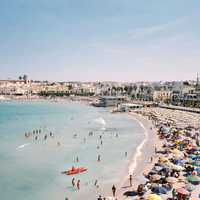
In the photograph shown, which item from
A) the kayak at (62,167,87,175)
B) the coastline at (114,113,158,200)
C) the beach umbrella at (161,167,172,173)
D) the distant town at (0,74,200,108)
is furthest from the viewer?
the distant town at (0,74,200,108)

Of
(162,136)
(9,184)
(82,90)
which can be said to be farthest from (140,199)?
(82,90)

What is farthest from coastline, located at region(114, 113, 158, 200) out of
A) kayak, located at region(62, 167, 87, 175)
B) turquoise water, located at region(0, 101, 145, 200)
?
kayak, located at region(62, 167, 87, 175)

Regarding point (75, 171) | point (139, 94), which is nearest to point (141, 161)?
point (75, 171)

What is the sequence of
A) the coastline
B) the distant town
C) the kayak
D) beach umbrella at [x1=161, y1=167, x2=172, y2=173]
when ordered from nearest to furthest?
1. the coastline
2. beach umbrella at [x1=161, y1=167, x2=172, y2=173]
3. the kayak
4. the distant town

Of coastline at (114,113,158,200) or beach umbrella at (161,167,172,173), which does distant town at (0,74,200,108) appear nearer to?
coastline at (114,113,158,200)

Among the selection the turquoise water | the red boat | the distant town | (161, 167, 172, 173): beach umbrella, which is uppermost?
the distant town

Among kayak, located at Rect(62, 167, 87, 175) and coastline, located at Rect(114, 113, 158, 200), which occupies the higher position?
coastline, located at Rect(114, 113, 158, 200)

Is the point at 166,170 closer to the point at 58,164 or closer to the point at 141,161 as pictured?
the point at 141,161

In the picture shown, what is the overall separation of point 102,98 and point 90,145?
59.2 m

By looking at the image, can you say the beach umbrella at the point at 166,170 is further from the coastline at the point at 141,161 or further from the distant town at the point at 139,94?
the distant town at the point at 139,94

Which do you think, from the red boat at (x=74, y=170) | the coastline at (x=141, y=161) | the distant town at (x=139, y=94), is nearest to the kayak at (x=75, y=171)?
the red boat at (x=74, y=170)

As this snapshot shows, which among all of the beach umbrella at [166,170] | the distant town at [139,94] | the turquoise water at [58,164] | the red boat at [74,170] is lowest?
the turquoise water at [58,164]

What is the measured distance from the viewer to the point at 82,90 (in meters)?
165

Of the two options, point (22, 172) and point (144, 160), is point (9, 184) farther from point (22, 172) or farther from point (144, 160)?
point (144, 160)
